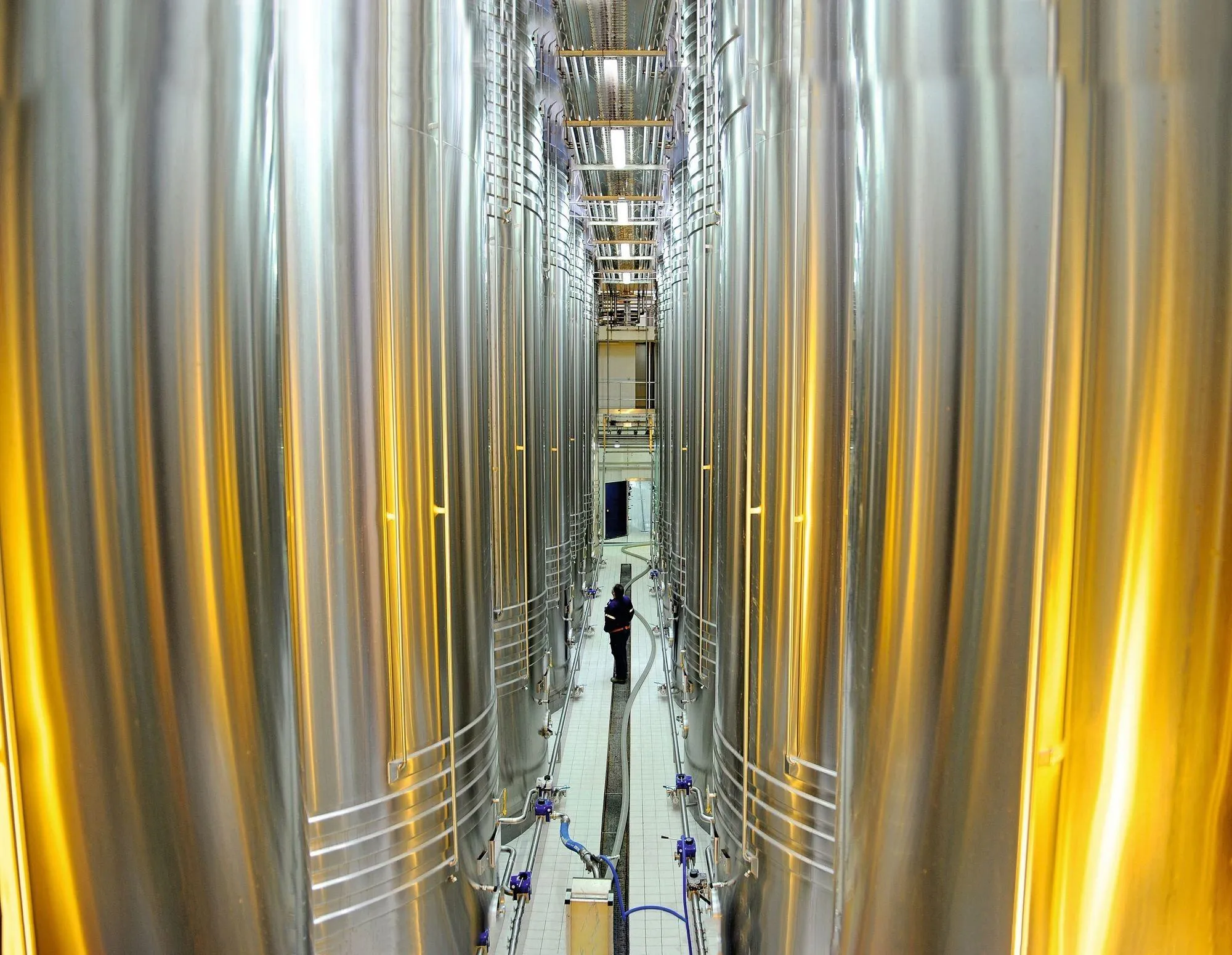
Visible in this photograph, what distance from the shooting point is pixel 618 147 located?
741cm

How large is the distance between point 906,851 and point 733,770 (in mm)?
2194

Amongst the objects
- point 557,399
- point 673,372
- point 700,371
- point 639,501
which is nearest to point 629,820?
point 700,371

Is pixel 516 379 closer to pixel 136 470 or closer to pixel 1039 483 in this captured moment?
pixel 136 470

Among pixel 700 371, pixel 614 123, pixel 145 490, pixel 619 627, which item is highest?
pixel 614 123

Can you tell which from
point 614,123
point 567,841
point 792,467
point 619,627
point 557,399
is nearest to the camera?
point 792,467

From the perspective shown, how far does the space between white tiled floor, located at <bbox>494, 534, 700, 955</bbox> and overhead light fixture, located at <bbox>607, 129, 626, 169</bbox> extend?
19.2ft

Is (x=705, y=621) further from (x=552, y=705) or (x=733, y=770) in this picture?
(x=552, y=705)

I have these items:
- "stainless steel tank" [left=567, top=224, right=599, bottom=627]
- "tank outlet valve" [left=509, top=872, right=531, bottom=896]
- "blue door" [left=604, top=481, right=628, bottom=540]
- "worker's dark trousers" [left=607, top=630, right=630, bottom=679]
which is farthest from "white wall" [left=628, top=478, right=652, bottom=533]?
"tank outlet valve" [left=509, top=872, right=531, bottom=896]

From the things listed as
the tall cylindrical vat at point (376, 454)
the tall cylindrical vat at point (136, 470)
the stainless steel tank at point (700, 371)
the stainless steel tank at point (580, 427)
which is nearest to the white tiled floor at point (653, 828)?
the stainless steel tank at point (700, 371)

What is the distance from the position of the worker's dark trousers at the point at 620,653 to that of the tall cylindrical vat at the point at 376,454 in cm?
484

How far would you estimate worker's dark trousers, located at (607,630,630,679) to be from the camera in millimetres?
7363

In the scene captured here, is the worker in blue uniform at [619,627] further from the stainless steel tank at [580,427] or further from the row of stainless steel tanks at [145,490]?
the row of stainless steel tanks at [145,490]

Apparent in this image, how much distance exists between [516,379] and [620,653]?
4017 mm

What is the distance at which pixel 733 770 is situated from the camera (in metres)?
2.77
